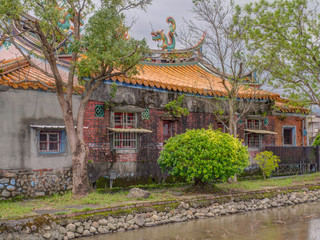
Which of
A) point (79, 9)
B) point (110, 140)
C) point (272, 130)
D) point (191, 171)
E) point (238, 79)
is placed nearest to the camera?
point (79, 9)

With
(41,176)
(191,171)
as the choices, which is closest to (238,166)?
(191,171)

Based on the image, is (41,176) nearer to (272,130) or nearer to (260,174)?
(260,174)

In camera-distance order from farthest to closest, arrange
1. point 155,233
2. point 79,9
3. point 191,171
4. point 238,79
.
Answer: point 238,79, point 191,171, point 79,9, point 155,233

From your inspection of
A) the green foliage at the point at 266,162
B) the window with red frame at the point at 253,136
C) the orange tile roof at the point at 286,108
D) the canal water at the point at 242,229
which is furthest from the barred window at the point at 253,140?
the canal water at the point at 242,229

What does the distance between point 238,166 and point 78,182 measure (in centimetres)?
503

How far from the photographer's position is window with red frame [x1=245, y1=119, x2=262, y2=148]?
19.3 meters

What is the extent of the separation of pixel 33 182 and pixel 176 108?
6268mm

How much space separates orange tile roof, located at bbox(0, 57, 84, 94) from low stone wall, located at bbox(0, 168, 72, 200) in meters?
2.46

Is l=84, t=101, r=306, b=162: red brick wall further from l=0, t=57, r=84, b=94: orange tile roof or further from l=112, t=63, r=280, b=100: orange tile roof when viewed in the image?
l=0, t=57, r=84, b=94: orange tile roof

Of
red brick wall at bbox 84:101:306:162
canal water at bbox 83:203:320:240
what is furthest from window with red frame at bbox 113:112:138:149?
canal water at bbox 83:203:320:240

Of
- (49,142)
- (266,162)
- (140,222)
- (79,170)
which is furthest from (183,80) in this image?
(140,222)

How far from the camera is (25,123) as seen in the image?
12.2m

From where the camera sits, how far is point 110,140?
14.5 m

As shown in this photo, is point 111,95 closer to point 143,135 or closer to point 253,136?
point 143,135
